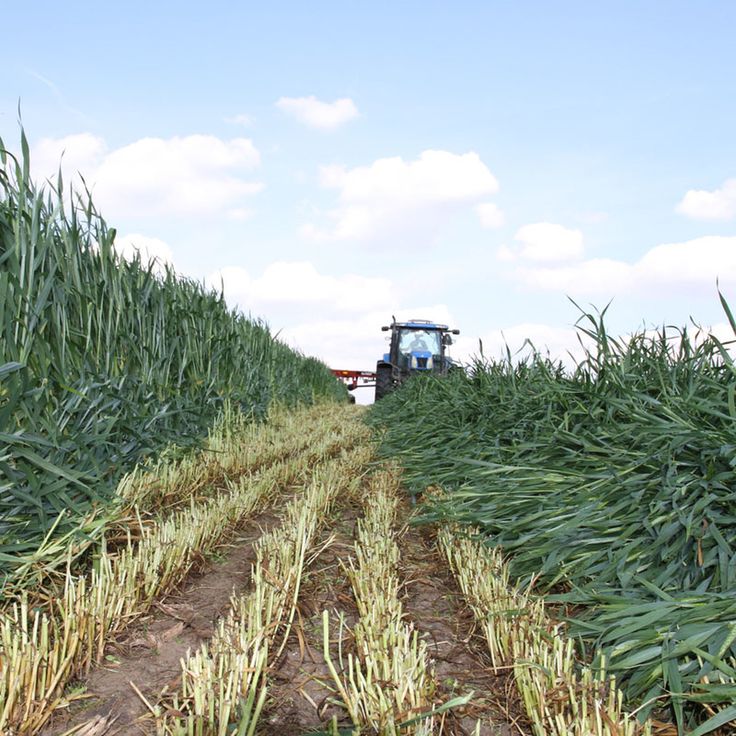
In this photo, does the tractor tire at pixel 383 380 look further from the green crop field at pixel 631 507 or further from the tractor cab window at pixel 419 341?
the green crop field at pixel 631 507

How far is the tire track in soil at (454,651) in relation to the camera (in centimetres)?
209

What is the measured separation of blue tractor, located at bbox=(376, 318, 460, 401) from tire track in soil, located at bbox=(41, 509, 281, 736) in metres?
12.4

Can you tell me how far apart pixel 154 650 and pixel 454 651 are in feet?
3.76

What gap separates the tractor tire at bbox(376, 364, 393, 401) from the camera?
53.7 ft

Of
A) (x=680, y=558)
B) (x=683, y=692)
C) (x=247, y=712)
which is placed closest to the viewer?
(x=247, y=712)

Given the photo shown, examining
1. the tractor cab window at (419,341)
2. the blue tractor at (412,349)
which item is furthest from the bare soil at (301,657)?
the tractor cab window at (419,341)

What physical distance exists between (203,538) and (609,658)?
2.16 m

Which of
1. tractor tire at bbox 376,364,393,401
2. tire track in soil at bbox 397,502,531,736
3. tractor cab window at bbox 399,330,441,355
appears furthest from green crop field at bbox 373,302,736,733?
tractor cab window at bbox 399,330,441,355

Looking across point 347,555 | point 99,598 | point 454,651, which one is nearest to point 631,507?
point 454,651

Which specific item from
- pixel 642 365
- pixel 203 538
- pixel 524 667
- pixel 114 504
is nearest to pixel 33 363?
pixel 114 504

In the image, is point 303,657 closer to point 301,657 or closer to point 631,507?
point 301,657

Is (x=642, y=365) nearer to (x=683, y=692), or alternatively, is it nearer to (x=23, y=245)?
A: (x=683, y=692)

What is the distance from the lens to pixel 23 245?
3367mm

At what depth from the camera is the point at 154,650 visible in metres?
2.53
